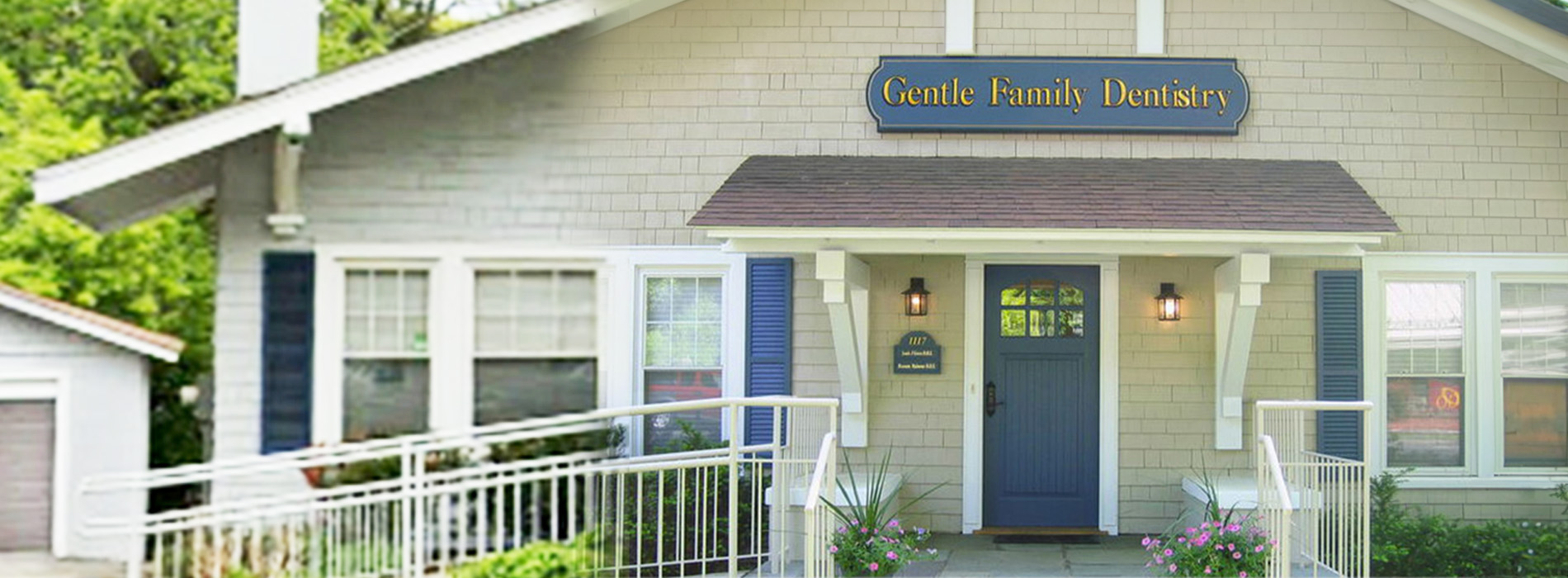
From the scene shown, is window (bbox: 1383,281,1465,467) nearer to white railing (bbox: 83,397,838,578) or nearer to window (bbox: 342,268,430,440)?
white railing (bbox: 83,397,838,578)

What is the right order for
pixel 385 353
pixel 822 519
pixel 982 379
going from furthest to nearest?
pixel 982 379
pixel 822 519
pixel 385 353

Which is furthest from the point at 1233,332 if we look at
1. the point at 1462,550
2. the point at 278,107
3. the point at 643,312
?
the point at 278,107

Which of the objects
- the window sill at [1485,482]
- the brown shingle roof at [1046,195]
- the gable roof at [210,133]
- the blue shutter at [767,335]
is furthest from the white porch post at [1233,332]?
the gable roof at [210,133]

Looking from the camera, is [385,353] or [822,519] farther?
[822,519]

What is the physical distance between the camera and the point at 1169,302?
998 centimetres

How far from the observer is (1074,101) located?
9.91m

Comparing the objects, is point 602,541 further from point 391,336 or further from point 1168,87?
point 1168,87

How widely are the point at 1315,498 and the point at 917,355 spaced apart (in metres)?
2.31

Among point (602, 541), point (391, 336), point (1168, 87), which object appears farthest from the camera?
point (1168, 87)

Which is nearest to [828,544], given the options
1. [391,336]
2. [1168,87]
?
[391,336]

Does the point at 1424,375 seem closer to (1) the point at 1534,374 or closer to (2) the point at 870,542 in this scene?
(1) the point at 1534,374

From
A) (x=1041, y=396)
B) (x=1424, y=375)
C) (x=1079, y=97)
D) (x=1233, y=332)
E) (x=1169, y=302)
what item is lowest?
(x=1041, y=396)

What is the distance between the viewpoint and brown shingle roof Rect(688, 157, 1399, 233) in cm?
909

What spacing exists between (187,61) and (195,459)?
1588 millimetres
